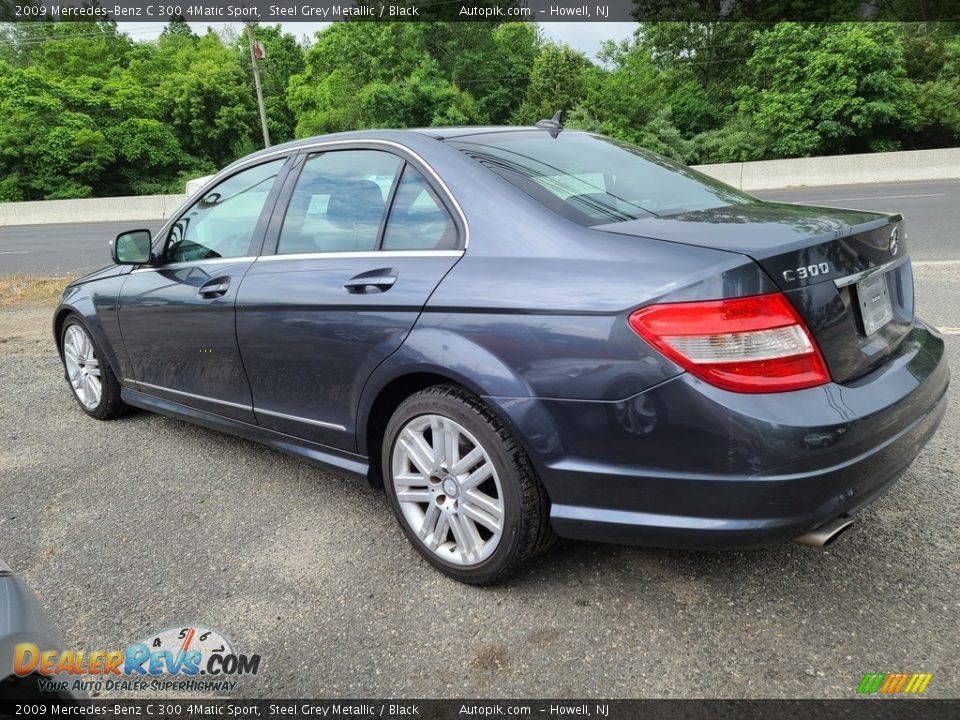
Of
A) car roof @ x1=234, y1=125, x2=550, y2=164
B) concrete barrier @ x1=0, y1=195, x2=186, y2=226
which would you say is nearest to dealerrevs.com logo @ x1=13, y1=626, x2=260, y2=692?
car roof @ x1=234, y1=125, x2=550, y2=164

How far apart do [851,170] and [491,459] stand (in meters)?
21.4

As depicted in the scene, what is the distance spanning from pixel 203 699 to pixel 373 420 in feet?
3.58

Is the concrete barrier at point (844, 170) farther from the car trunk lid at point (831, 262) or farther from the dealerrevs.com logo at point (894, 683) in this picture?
the dealerrevs.com logo at point (894, 683)

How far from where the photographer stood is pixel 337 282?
2828mm

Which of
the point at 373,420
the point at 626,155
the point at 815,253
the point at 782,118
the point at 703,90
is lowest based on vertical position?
the point at 373,420

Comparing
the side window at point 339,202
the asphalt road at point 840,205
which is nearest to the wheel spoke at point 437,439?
the side window at point 339,202

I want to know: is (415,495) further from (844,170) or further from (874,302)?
(844,170)

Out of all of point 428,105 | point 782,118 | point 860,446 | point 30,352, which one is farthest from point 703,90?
point 860,446

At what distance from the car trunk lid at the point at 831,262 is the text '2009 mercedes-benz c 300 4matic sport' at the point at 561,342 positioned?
11mm

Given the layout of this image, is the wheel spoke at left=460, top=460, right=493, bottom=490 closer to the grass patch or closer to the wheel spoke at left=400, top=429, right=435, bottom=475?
the wheel spoke at left=400, top=429, right=435, bottom=475

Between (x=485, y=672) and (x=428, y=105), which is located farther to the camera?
(x=428, y=105)

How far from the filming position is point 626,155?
3.19 m

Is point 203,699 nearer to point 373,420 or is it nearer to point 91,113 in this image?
point 373,420

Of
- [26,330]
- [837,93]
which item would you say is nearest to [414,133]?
[26,330]
